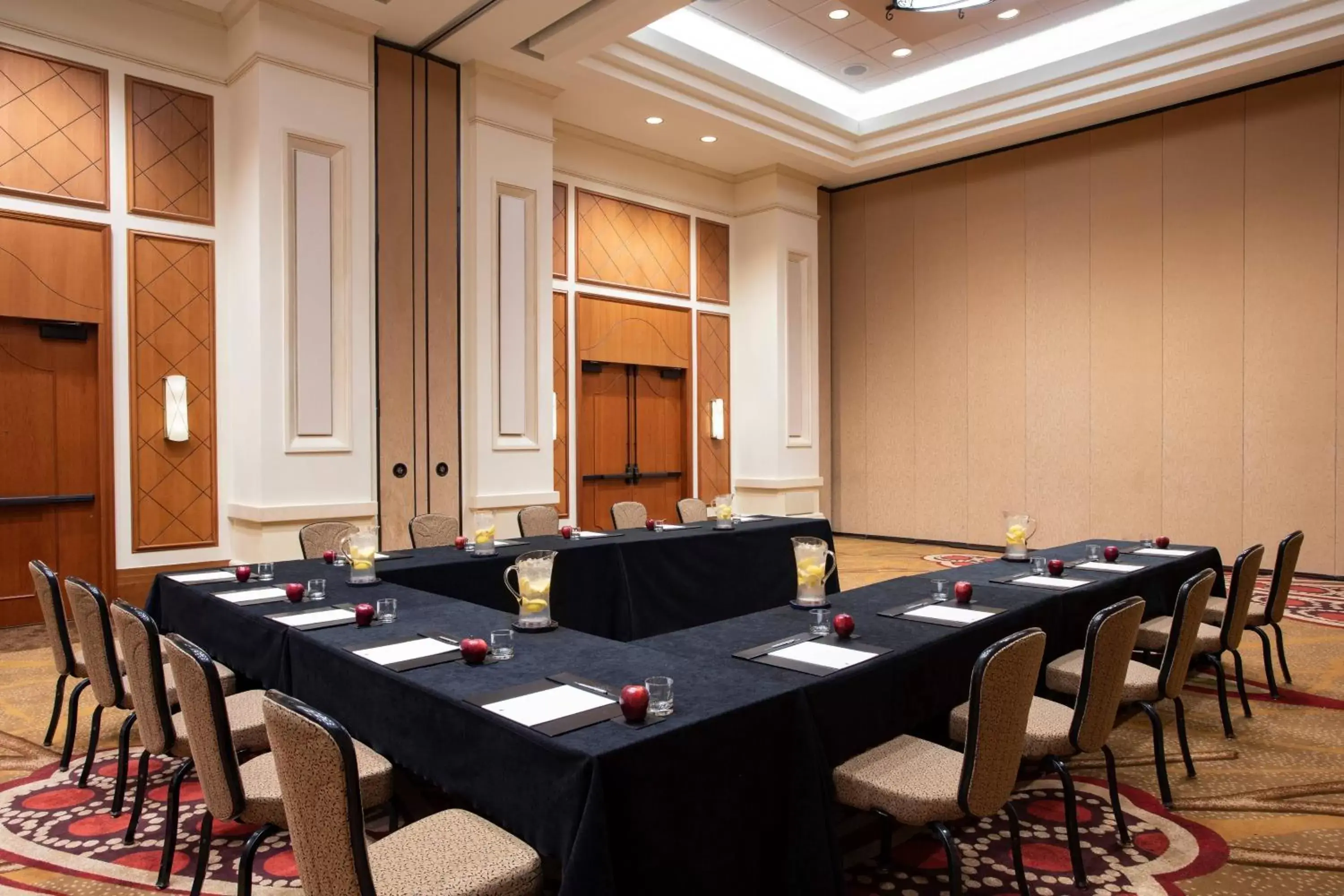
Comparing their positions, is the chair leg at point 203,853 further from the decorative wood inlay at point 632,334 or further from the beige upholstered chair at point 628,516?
the decorative wood inlay at point 632,334

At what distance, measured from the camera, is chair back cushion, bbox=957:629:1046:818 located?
6.33 ft

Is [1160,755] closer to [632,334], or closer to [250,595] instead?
[250,595]

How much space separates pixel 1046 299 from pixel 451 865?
8679 mm

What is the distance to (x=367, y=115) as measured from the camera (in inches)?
244

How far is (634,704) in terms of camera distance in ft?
5.73

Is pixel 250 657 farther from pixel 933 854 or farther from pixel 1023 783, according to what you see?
pixel 1023 783

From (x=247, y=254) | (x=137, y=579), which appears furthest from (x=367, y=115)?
(x=137, y=579)

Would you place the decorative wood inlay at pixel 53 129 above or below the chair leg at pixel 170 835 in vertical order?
above

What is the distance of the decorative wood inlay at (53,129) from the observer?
17.3ft

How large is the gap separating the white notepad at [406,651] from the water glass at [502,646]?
11cm

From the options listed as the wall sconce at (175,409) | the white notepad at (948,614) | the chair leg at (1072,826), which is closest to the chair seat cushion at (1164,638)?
the white notepad at (948,614)

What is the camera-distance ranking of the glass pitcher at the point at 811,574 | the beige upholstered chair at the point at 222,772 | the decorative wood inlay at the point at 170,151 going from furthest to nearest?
the decorative wood inlay at the point at 170,151
the glass pitcher at the point at 811,574
the beige upholstered chair at the point at 222,772

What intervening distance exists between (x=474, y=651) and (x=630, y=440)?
6.65 metres

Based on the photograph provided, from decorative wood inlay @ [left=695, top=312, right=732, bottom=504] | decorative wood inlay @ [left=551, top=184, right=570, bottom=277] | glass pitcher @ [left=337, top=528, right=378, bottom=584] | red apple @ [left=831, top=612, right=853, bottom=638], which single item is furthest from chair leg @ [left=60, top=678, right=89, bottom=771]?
decorative wood inlay @ [left=695, top=312, right=732, bottom=504]
